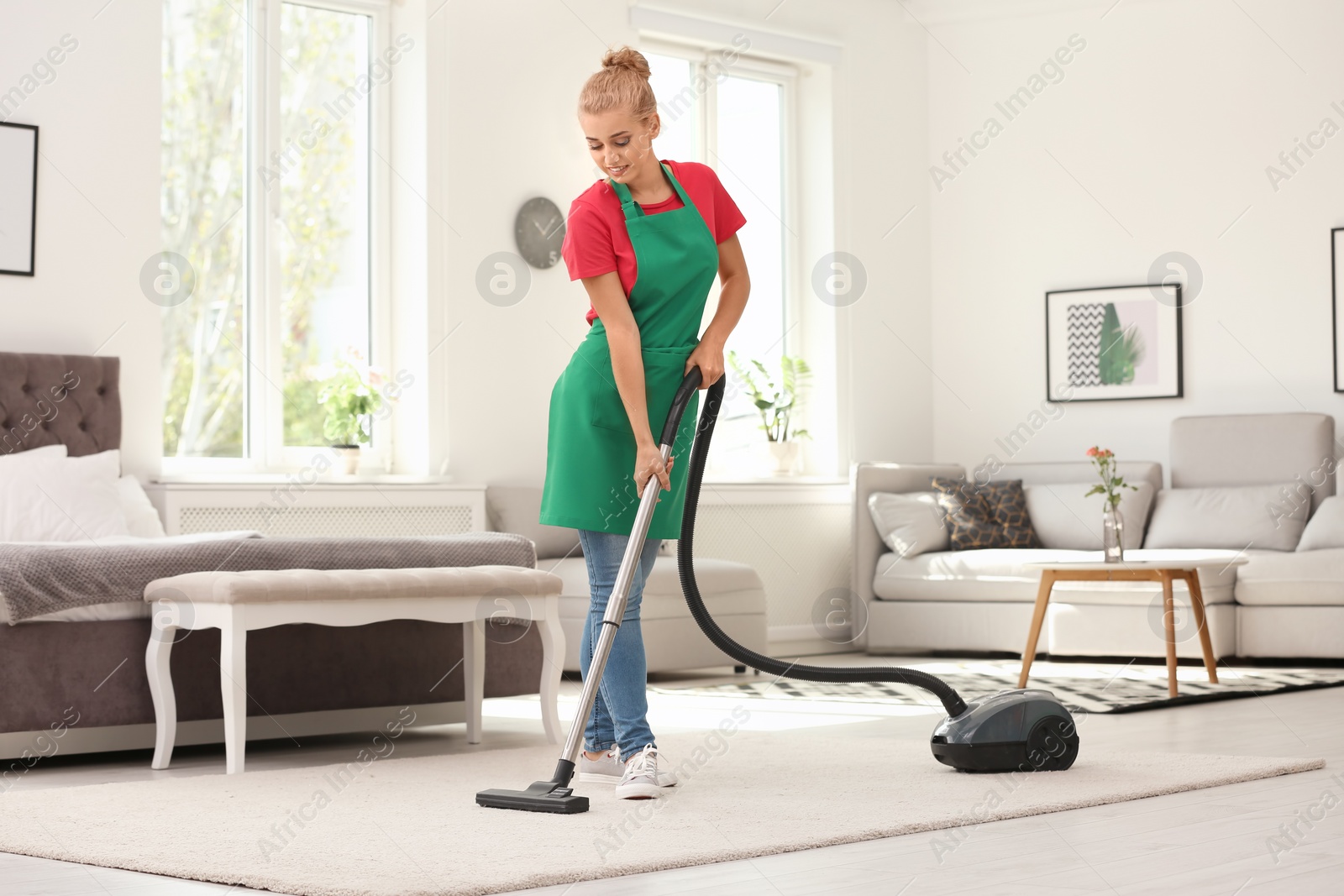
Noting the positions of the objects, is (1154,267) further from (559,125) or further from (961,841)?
(961,841)

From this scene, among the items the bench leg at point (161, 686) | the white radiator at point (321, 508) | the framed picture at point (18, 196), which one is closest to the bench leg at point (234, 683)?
the bench leg at point (161, 686)

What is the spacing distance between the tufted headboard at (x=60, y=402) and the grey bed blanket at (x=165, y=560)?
1.57 m

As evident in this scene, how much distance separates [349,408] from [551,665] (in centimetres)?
262

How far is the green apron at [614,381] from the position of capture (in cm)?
291

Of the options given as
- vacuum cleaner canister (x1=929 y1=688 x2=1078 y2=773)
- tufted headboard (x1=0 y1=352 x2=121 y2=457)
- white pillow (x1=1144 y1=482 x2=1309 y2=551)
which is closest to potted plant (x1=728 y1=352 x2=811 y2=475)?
white pillow (x1=1144 y1=482 x2=1309 y2=551)

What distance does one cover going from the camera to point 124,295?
575 centimetres

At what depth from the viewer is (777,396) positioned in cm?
766

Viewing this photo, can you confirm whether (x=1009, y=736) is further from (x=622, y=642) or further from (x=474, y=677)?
(x=474, y=677)

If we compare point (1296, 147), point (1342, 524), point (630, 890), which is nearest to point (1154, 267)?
point (1296, 147)

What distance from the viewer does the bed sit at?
3543 millimetres

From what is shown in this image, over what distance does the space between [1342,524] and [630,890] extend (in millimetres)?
5074

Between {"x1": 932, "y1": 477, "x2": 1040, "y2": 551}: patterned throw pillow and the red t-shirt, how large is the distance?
4.48m

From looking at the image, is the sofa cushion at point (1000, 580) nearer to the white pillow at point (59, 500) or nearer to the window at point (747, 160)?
the window at point (747, 160)

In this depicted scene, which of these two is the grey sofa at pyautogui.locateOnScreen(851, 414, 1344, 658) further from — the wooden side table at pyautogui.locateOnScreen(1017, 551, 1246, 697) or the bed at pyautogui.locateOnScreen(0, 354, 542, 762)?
the bed at pyautogui.locateOnScreen(0, 354, 542, 762)
